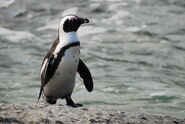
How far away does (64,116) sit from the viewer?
511cm

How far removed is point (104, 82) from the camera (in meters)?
11.3

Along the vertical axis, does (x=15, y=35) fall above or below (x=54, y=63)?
above

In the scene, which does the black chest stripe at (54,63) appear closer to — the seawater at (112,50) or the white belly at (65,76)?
the white belly at (65,76)

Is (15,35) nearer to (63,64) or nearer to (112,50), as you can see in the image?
(112,50)

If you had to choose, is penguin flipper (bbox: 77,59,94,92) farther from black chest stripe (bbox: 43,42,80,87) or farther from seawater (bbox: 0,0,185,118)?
seawater (bbox: 0,0,185,118)

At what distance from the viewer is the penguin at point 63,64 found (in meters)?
6.23

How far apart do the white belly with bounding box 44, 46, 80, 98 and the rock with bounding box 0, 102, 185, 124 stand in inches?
34.8

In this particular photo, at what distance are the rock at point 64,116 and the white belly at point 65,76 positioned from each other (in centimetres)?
88

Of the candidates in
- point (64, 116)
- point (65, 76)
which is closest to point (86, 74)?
point (65, 76)

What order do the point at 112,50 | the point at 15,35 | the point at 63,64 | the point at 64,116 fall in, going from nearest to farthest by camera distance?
the point at 64,116, the point at 63,64, the point at 112,50, the point at 15,35

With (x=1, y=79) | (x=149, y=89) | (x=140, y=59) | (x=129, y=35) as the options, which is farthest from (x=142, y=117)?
(x=129, y=35)

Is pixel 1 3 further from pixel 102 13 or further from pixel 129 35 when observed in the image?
pixel 129 35

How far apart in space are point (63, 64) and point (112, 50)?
7122 mm

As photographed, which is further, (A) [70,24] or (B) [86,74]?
(B) [86,74]
